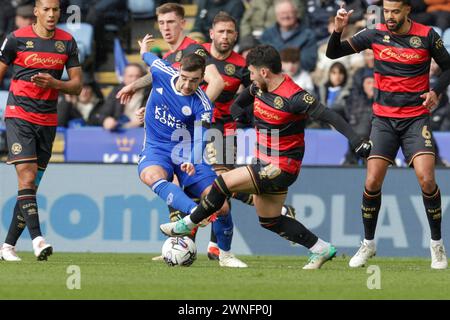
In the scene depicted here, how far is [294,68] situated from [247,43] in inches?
31.9

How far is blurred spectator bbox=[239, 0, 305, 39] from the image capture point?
1792 cm

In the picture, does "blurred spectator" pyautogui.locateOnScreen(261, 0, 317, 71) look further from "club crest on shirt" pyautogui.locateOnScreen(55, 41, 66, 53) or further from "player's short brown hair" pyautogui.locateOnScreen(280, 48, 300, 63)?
"club crest on shirt" pyautogui.locateOnScreen(55, 41, 66, 53)

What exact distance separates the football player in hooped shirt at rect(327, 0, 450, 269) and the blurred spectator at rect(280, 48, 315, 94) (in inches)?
212

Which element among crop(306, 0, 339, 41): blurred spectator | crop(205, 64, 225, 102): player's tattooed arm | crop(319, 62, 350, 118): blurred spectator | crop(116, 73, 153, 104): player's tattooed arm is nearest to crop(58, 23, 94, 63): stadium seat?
crop(306, 0, 339, 41): blurred spectator

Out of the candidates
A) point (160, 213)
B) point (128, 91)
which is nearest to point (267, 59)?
point (128, 91)

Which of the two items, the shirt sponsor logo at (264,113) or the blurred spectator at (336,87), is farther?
the blurred spectator at (336,87)

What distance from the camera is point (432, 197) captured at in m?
11.2

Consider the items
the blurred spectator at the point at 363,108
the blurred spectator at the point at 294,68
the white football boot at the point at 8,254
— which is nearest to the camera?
the white football boot at the point at 8,254

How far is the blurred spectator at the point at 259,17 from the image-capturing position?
17.9m

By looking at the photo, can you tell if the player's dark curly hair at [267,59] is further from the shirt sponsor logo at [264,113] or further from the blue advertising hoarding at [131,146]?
the blue advertising hoarding at [131,146]

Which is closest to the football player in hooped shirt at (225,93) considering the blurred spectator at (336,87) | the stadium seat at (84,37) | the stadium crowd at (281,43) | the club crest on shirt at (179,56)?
the club crest on shirt at (179,56)

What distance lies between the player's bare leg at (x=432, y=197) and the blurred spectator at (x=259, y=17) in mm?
7141

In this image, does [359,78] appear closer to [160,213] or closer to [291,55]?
[291,55]
